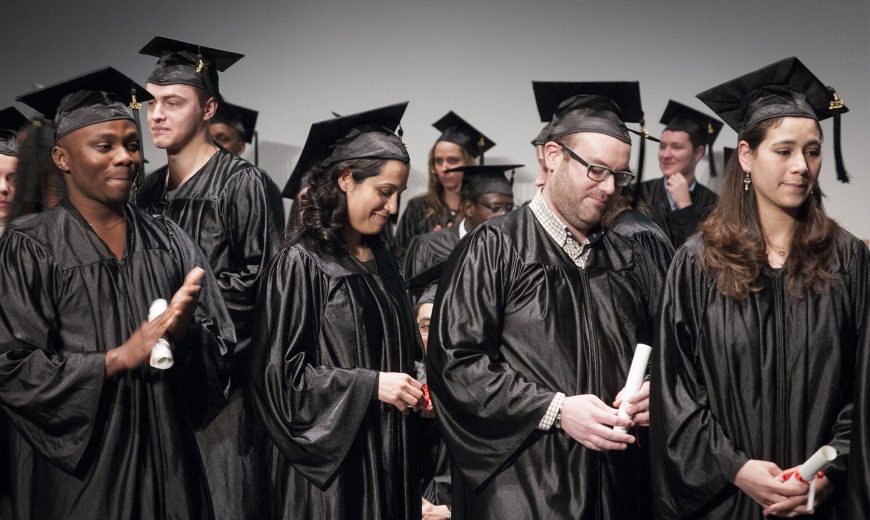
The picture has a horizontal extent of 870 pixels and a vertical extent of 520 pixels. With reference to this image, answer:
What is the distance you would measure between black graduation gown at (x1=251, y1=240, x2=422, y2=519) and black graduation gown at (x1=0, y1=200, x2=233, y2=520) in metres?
0.33

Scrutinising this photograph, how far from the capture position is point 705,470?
2627mm

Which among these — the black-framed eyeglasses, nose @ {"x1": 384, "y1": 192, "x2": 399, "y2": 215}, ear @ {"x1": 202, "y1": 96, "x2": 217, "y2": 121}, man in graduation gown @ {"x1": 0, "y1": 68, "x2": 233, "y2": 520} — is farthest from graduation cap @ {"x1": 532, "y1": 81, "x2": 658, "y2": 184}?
ear @ {"x1": 202, "y1": 96, "x2": 217, "y2": 121}

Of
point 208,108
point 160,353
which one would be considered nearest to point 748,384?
point 160,353

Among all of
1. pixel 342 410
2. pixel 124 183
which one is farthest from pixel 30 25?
pixel 342 410

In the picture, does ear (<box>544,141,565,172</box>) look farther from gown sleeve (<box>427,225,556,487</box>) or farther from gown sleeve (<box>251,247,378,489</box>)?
gown sleeve (<box>251,247,378,489</box>)

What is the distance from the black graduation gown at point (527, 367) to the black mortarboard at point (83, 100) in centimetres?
115

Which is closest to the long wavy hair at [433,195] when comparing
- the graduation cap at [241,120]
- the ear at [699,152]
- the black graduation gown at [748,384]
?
the graduation cap at [241,120]

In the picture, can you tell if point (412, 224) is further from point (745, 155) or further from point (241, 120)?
point (745, 155)

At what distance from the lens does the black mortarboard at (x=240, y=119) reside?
19.2ft

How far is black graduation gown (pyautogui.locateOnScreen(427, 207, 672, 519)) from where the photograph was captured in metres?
2.78

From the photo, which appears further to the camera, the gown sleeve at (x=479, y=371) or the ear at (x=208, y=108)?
the ear at (x=208, y=108)

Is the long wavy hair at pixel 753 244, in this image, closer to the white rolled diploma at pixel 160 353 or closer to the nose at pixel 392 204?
the nose at pixel 392 204

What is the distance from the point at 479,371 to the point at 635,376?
456mm

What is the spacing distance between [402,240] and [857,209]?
9.95ft
